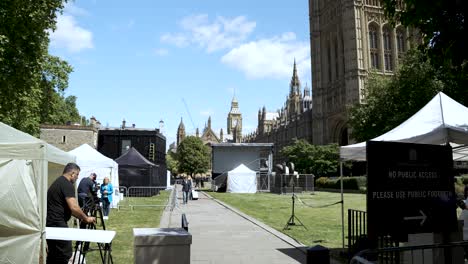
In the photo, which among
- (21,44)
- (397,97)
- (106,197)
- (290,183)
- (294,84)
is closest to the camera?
(106,197)

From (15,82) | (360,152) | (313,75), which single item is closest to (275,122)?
(313,75)

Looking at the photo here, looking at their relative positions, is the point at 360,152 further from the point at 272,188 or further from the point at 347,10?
the point at 347,10

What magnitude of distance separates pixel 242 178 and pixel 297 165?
1057 inches

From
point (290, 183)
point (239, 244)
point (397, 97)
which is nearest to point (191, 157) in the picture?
point (290, 183)

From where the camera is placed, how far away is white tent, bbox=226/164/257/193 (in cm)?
4169

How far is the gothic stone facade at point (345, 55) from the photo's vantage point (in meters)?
73.2

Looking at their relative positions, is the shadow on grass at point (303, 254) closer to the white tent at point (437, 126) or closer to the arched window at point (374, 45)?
the white tent at point (437, 126)

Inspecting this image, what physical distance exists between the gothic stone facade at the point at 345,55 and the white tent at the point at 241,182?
33303 mm

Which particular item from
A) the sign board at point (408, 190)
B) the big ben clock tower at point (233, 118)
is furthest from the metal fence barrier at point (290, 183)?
the big ben clock tower at point (233, 118)

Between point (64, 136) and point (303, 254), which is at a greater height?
point (64, 136)

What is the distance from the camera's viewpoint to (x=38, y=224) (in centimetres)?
633

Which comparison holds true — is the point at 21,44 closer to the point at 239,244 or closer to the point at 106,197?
the point at 106,197

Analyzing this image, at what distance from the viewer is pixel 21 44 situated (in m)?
20.9

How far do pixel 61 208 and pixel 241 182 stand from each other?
Result: 35852 mm
